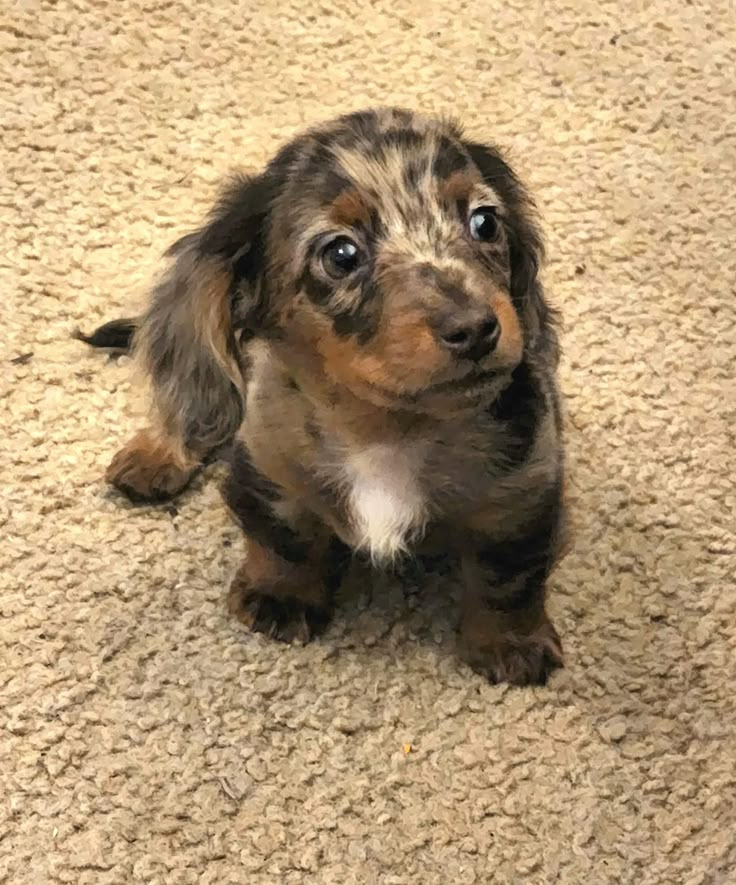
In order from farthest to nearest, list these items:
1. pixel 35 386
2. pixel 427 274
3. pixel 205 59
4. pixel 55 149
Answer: pixel 205 59 < pixel 55 149 < pixel 35 386 < pixel 427 274

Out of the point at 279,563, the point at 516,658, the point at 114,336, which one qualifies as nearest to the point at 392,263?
the point at 279,563

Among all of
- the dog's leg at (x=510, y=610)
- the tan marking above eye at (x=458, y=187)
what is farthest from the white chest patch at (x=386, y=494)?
the tan marking above eye at (x=458, y=187)

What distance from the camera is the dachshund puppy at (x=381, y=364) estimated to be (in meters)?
1.47

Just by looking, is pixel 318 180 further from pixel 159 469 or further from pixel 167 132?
pixel 167 132

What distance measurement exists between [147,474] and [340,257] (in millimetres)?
672

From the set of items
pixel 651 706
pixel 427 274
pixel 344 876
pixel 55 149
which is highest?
pixel 427 274

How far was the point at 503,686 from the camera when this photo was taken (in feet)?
6.13

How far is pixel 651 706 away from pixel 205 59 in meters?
1.70

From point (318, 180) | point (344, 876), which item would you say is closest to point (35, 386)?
point (318, 180)

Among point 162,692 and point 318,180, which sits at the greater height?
point 318,180

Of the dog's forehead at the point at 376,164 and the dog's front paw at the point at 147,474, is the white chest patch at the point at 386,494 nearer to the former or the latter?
the dog's forehead at the point at 376,164

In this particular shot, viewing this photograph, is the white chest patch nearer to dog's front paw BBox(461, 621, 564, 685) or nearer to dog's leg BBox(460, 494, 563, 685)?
dog's leg BBox(460, 494, 563, 685)

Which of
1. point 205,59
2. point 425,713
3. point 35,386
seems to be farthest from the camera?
point 205,59

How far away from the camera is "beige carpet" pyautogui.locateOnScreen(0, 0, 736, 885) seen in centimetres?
174
